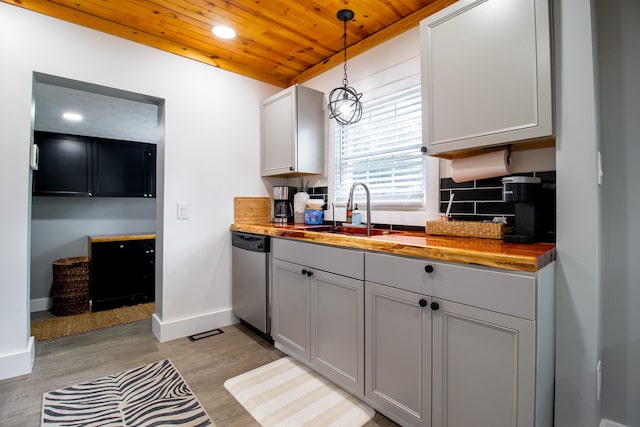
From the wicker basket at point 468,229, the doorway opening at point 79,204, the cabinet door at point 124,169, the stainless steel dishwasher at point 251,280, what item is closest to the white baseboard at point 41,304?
the doorway opening at point 79,204

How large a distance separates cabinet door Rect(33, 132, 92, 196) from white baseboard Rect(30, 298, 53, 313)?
123 cm

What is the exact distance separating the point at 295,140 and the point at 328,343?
5.70 ft

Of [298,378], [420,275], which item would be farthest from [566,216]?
[298,378]

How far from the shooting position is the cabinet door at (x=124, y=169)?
392 centimetres

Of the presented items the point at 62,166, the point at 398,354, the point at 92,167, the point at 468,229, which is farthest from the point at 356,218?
the point at 62,166

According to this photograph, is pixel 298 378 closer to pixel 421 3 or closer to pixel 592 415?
pixel 592 415

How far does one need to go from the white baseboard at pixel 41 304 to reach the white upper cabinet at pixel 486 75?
176 inches

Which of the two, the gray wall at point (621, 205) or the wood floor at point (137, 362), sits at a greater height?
the gray wall at point (621, 205)

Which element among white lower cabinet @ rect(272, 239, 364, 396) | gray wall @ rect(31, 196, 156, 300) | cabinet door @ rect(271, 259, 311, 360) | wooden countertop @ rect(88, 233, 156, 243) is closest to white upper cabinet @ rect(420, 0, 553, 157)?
white lower cabinet @ rect(272, 239, 364, 396)

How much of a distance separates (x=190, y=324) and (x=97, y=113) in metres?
2.64

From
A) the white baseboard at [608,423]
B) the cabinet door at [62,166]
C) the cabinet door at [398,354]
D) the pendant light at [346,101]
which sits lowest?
the white baseboard at [608,423]

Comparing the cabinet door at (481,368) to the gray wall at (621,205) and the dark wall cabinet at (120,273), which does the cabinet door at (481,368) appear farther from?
the dark wall cabinet at (120,273)

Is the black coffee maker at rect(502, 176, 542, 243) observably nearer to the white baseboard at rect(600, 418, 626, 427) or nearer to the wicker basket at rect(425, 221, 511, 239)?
the wicker basket at rect(425, 221, 511, 239)

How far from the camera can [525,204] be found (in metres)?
1.52
